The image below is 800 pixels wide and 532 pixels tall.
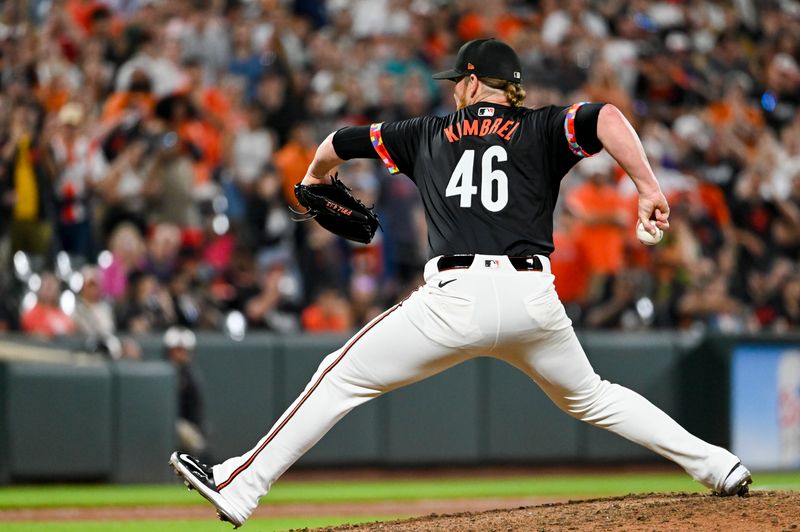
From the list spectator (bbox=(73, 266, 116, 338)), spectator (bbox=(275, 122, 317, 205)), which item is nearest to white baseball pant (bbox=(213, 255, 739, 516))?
Result: spectator (bbox=(73, 266, 116, 338))

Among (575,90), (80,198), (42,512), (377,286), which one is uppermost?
(575,90)

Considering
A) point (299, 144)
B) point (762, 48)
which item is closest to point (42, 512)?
point (299, 144)

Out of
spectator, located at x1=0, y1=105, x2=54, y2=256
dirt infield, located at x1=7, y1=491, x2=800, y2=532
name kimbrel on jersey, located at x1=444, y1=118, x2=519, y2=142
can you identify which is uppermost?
name kimbrel on jersey, located at x1=444, y1=118, x2=519, y2=142

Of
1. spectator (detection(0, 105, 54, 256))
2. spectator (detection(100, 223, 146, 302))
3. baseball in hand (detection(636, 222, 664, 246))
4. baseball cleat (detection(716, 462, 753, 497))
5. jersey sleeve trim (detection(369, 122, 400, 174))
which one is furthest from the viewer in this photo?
spectator (detection(100, 223, 146, 302))

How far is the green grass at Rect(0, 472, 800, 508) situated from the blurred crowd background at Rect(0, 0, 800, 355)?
57.9 inches

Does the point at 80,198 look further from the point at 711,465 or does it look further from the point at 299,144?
the point at 711,465

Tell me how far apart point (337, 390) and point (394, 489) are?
5503 millimetres

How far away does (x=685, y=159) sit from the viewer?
13.9 metres

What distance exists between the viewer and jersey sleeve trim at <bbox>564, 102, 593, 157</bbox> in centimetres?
469

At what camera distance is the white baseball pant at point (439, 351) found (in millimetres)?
4672

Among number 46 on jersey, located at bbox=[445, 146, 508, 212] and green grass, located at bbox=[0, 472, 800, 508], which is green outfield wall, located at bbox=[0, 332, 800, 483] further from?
number 46 on jersey, located at bbox=[445, 146, 508, 212]

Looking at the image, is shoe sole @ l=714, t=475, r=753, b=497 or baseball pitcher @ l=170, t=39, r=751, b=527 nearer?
baseball pitcher @ l=170, t=39, r=751, b=527

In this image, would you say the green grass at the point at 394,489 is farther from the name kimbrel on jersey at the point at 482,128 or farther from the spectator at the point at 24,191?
the name kimbrel on jersey at the point at 482,128

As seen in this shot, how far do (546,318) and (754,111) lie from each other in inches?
446
